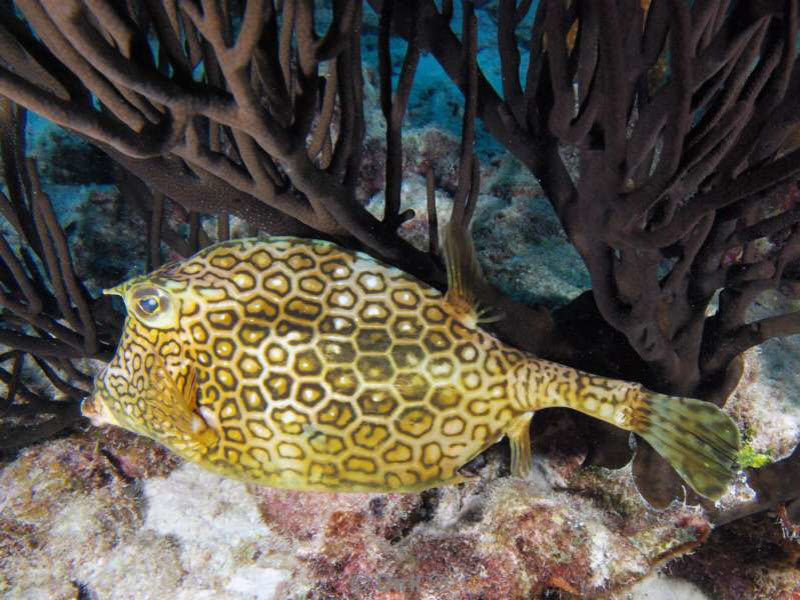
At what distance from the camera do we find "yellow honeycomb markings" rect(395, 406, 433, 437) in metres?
2.13

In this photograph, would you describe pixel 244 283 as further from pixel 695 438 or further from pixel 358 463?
pixel 695 438

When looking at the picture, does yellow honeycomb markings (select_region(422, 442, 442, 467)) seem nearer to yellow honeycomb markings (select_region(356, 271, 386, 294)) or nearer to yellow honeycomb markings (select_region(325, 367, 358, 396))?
yellow honeycomb markings (select_region(325, 367, 358, 396))

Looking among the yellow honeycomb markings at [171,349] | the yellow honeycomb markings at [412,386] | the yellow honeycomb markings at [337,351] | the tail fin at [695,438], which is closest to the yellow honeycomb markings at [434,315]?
the yellow honeycomb markings at [412,386]

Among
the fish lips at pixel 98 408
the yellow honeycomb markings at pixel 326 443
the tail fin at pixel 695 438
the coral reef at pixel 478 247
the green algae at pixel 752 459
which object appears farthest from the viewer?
the green algae at pixel 752 459

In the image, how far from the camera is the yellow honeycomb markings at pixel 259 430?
211cm

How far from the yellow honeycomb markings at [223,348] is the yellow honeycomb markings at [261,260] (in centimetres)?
36

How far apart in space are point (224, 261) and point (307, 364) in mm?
613

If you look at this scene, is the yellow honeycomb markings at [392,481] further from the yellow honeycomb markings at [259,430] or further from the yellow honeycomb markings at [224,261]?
the yellow honeycomb markings at [224,261]

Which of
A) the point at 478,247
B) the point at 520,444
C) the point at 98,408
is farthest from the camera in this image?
the point at 478,247

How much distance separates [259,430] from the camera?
83.0 inches

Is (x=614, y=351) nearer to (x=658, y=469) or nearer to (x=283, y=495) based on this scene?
(x=658, y=469)

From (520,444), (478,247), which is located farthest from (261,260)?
(478,247)

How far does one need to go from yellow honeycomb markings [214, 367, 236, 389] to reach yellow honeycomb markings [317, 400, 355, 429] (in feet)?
1.33

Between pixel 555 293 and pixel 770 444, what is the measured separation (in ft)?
4.89
